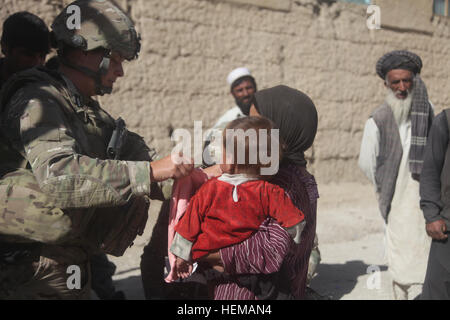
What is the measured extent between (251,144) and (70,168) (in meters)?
0.63

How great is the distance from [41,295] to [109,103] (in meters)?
3.57

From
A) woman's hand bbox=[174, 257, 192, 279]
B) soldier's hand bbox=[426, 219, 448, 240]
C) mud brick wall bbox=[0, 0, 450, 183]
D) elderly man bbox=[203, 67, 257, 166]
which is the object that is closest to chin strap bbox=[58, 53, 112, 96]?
woman's hand bbox=[174, 257, 192, 279]

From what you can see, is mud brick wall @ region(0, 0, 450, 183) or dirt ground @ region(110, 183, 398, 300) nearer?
dirt ground @ region(110, 183, 398, 300)

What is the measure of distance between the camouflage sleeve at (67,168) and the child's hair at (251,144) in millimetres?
312

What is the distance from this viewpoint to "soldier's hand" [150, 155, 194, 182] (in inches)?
64.9

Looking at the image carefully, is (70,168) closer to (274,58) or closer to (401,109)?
(401,109)

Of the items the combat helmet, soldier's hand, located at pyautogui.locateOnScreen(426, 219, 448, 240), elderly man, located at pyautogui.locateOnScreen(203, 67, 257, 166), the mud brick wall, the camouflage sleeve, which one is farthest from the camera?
the mud brick wall

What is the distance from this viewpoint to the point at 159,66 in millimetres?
5543

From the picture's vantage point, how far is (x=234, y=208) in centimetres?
166

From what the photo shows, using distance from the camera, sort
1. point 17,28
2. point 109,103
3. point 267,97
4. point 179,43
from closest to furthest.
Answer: point 267,97 → point 17,28 → point 109,103 → point 179,43

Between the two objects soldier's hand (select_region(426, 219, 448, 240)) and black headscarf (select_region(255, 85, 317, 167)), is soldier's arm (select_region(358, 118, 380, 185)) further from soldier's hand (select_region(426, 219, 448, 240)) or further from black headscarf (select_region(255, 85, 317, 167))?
black headscarf (select_region(255, 85, 317, 167))

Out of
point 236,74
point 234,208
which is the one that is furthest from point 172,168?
point 236,74
